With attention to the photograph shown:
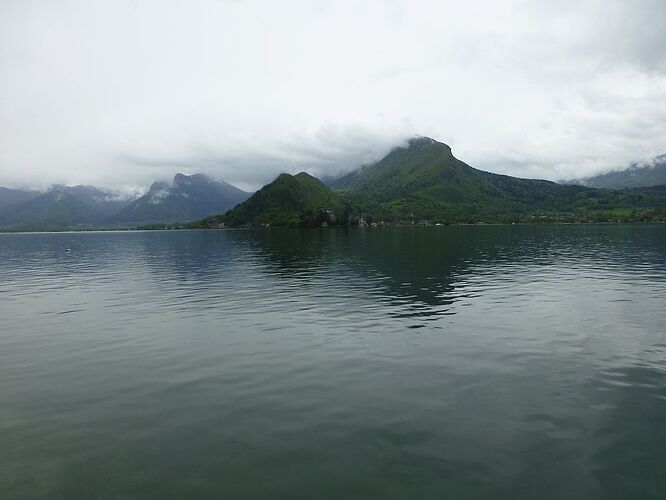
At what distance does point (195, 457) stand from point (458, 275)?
63.0m

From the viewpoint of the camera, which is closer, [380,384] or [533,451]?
[533,451]

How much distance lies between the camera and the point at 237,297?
5931 cm

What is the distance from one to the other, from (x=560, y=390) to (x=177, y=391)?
23.2 meters

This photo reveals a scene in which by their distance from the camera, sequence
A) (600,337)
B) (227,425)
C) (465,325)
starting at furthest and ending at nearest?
(465,325) → (600,337) → (227,425)

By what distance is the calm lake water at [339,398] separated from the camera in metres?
17.0

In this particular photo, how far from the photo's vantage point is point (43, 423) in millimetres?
22578

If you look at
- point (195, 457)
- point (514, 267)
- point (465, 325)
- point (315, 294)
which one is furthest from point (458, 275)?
point (195, 457)

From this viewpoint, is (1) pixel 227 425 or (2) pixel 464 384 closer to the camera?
(1) pixel 227 425

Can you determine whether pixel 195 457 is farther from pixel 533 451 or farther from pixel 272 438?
pixel 533 451

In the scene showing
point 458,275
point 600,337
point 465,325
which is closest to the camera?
point 600,337

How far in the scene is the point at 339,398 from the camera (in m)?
24.8

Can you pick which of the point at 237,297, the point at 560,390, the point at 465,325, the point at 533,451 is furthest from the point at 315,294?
the point at 533,451

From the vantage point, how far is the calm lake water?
55.9 feet

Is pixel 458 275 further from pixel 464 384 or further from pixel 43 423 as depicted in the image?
pixel 43 423
